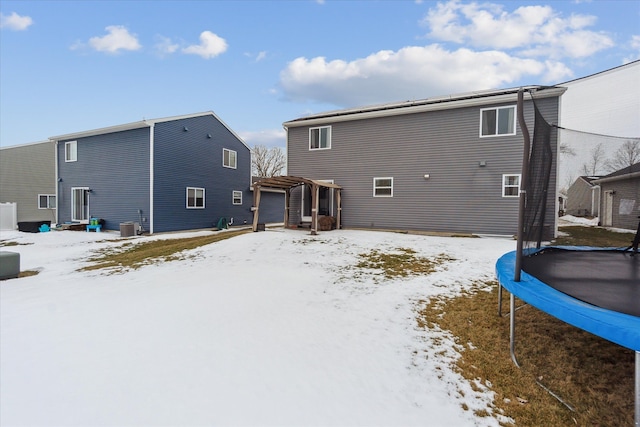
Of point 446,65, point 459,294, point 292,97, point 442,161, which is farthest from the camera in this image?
point 292,97

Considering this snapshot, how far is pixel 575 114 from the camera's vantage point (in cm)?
490

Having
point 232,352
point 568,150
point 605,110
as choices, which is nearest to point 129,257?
point 232,352

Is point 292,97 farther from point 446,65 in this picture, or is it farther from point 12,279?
point 12,279

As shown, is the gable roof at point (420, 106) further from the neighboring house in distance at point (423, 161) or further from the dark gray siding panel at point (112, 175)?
the dark gray siding panel at point (112, 175)

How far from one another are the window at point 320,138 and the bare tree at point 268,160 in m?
21.7

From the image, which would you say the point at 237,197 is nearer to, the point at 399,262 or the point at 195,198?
the point at 195,198

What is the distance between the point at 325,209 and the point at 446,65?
8100 millimetres

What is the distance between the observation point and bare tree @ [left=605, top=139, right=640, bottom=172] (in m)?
4.35

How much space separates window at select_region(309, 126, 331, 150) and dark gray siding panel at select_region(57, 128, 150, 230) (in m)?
7.37

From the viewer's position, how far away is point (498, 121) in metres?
10.4

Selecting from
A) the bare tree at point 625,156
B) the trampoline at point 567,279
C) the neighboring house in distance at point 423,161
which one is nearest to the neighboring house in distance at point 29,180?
the neighboring house in distance at point 423,161

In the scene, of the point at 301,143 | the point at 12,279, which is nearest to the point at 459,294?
the point at 12,279

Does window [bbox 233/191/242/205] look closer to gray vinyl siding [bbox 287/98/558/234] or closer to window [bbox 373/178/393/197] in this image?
gray vinyl siding [bbox 287/98/558/234]

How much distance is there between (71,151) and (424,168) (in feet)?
58.3
